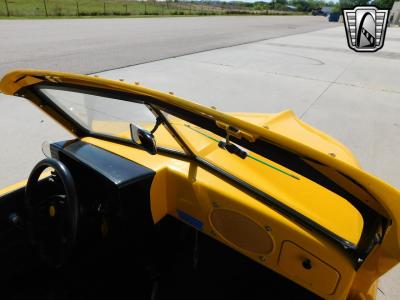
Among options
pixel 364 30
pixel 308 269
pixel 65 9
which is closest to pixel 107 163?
pixel 308 269

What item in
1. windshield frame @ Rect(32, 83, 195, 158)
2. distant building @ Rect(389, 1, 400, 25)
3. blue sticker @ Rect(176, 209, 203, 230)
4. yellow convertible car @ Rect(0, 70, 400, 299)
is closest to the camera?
yellow convertible car @ Rect(0, 70, 400, 299)

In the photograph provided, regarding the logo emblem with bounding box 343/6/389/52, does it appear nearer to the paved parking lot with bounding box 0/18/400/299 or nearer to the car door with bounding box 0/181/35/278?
the paved parking lot with bounding box 0/18/400/299

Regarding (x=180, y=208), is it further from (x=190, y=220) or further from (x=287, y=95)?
(x=287, y=95)

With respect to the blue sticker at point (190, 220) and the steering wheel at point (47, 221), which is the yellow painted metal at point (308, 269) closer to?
the blue sticker at point (190, 220)

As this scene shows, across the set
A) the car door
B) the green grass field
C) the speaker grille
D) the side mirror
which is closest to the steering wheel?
the car door

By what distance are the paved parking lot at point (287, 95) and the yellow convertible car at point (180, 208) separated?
1.20 meters

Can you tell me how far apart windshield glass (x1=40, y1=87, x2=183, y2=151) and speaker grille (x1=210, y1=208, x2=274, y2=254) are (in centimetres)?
48

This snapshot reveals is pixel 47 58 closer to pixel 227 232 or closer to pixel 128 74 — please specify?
pixel 128 74

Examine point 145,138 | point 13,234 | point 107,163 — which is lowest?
point 13,234

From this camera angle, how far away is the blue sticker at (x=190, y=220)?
1.80 m

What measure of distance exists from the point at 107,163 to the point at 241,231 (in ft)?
2.66

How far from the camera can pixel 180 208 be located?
186cm

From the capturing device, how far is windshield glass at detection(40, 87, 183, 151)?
1726 millimetres

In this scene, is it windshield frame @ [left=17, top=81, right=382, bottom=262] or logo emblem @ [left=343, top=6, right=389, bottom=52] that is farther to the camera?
logo emblem @ [left=343, top=6, right=389, bottom=52]
